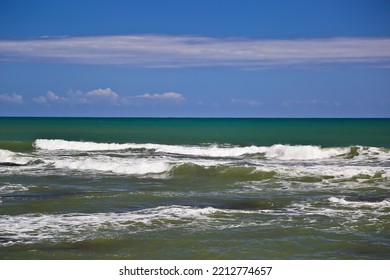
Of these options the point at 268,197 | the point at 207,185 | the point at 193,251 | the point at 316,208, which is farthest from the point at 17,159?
the point at 193,251

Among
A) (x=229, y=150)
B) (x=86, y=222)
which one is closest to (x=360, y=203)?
(x=86, y=222)

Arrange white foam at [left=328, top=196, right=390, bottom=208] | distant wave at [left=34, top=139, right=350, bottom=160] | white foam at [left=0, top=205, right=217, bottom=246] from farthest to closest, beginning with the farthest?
distant wave at [left=34, top=139, right=350, bottom=160], white foam at [left=328, top=196, right=390, bottom=208], white foam at [left=0, top=205, right=217, bottom=246]

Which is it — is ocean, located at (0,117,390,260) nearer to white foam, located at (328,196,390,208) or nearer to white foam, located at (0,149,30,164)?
white foam, located at (328,196,390,208)

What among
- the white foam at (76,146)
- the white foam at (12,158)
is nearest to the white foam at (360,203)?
the white foam at (12,158)

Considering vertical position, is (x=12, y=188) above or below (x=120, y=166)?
below

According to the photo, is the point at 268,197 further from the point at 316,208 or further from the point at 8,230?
the point at 8,230

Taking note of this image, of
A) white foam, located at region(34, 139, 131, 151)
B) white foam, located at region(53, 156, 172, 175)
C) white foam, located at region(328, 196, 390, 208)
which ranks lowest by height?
white foam, located at region(328, 196, 390, 208)

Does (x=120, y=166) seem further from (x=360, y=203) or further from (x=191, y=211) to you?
(x=360, y=203)

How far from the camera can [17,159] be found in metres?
22.3

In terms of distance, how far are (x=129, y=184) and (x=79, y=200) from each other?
127 inches

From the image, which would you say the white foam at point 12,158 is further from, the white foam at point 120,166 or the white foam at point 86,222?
the white foam at point 86,222

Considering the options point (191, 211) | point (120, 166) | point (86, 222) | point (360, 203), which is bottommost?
point (86, 222)

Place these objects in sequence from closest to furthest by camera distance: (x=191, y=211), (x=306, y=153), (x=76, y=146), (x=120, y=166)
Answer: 1. (x=191, y=211)
2. (x=120, y=166)
3. (x=306, y=153)
4. (x=76, y=146)

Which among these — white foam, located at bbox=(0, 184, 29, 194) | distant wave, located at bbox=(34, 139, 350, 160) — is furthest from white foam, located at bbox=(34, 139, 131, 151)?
white foam, located at bbox=(0, 184, 29, 194)
